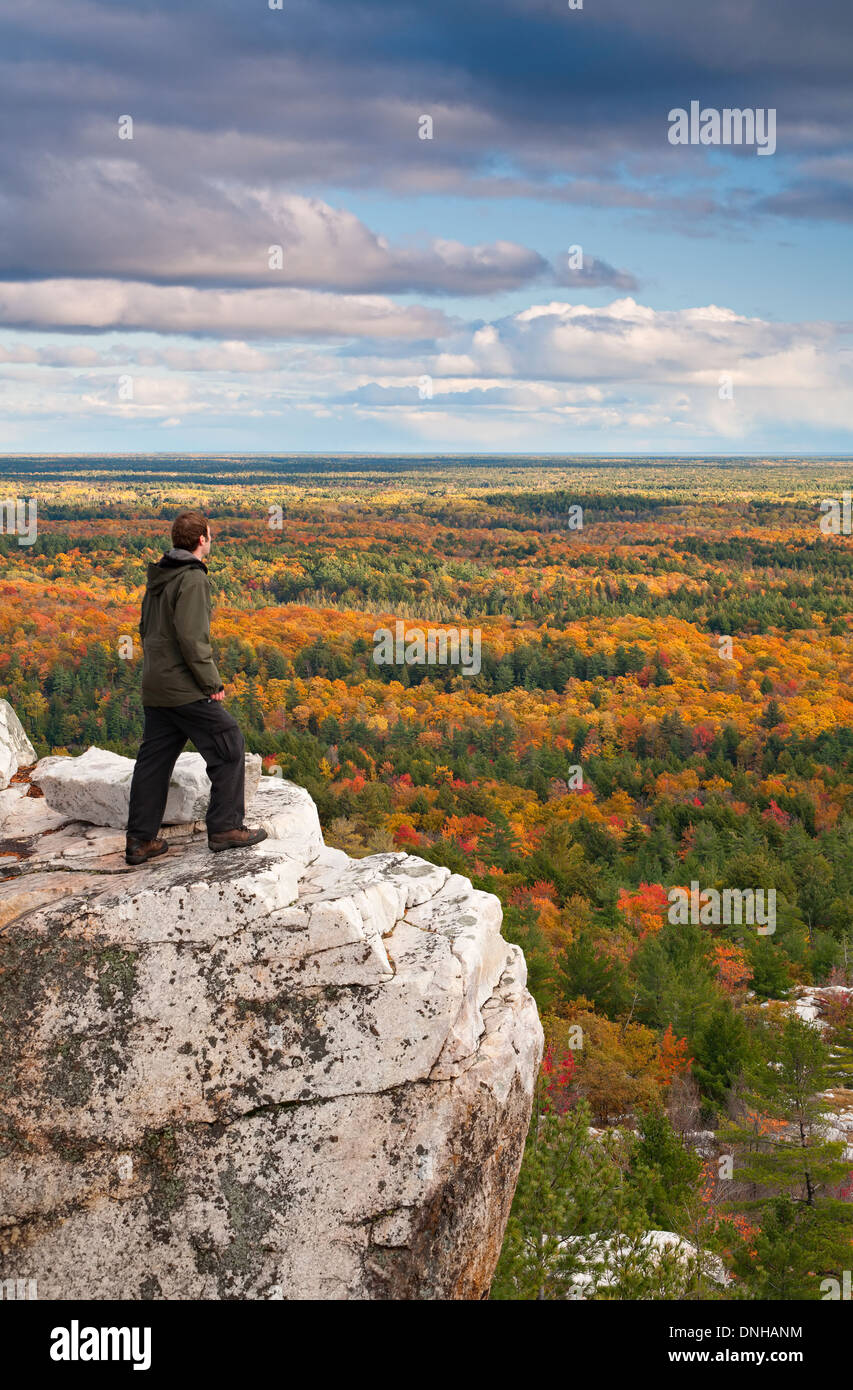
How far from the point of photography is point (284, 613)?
14975cm

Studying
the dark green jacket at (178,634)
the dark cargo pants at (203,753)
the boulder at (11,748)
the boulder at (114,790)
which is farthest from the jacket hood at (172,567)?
the boulder at (11,748)

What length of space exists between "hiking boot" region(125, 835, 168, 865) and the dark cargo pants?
6 cm

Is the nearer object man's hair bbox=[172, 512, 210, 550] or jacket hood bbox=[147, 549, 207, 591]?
jacket hood bbox=[147, 549, 207, 591]

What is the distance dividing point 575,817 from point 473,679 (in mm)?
53341

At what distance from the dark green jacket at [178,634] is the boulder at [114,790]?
4.75ft

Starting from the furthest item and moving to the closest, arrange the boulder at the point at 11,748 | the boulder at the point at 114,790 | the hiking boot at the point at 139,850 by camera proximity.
Answer: the boulder at the point at 11,748, the boulder at the point at 114,790, the hiking boot at the point at 139,850

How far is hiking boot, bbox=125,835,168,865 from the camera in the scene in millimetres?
10797

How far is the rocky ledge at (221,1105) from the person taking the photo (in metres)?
9.52

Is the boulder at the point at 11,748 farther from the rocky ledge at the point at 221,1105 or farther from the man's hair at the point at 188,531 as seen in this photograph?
the man's hair at the point at 188,531

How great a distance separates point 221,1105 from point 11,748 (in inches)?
270

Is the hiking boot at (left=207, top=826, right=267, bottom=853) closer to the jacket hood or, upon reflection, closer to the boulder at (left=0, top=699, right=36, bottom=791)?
the jacket hood

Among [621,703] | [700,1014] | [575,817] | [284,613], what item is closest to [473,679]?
[621,703]

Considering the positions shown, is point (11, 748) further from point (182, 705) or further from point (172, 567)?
point (172, 567)

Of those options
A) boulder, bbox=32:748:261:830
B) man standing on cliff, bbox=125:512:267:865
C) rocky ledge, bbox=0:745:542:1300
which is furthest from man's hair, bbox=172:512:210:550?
rocky ledge, bbox=0:745:542:1300
